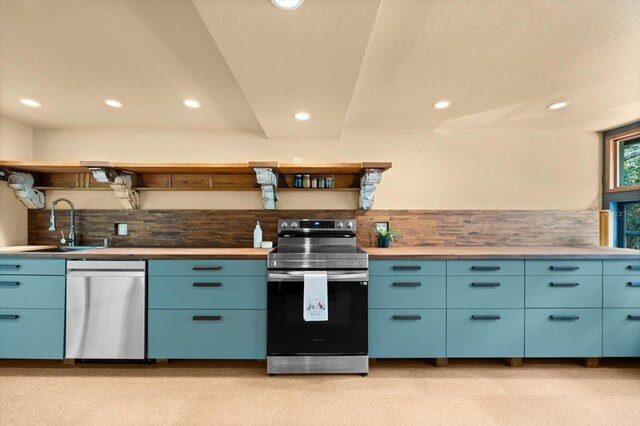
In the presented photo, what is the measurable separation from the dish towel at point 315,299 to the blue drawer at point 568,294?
5.54 ft

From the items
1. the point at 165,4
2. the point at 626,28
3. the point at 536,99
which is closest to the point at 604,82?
the point at 536,99

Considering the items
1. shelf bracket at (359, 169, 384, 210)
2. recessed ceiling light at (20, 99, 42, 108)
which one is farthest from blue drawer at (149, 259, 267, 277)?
recessed ceiling light at (20, 99, 42, 108)

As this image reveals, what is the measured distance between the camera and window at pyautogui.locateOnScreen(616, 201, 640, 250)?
2.82 meters

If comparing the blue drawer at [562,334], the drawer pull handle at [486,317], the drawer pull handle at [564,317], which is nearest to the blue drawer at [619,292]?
the blue drawer at [562,334]

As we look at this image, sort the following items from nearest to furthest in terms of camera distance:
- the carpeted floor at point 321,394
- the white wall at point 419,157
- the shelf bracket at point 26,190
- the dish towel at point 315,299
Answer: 1. the carpeted floor at point 321,394
2. the dish towel at point 315,299
3. the shelf bracket at point 26,190
4. the white wall at point 419,157

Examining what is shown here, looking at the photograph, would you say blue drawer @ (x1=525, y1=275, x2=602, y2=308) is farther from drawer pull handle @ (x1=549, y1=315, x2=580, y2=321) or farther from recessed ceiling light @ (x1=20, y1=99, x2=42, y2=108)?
recessed ceiling light @ (x1=20, y1=99, x2=42, y2=108)

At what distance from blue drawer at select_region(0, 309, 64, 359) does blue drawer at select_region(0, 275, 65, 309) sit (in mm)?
48

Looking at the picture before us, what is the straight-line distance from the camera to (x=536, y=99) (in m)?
2.31

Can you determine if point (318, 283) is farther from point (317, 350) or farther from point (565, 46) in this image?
point (565, 46)

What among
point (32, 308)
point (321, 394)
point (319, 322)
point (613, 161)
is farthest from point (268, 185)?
point (613, 161)

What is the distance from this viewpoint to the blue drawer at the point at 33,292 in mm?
2268

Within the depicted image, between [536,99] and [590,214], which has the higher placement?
[536,99]

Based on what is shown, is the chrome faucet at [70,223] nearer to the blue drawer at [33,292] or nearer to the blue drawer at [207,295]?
the blue drawer at [33,292]

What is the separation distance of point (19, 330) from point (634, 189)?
5.70m
